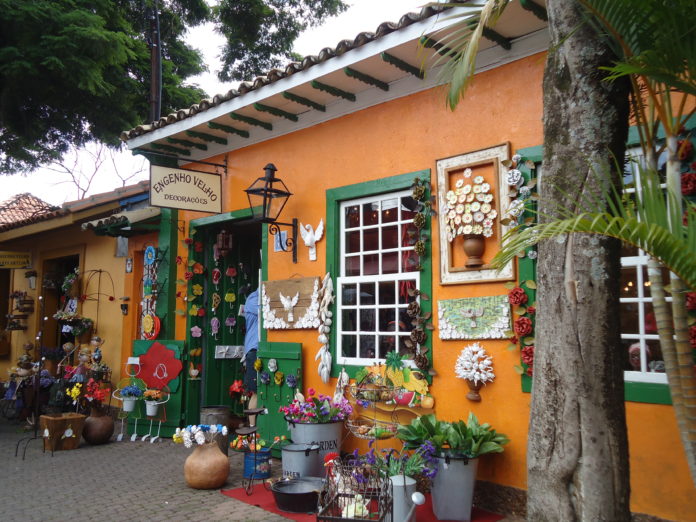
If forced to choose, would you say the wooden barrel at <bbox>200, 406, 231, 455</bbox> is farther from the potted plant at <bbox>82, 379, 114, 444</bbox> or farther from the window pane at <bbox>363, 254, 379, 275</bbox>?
the window pane at <bbox>363, 254, 379, 275</bbox>

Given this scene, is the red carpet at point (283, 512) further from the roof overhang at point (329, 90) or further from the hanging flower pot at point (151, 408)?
the roof overhang at point (329, 90)

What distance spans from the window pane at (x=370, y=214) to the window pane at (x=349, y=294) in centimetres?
73

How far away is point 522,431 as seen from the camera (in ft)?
15.7

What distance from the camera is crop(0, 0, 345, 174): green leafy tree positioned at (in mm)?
10055

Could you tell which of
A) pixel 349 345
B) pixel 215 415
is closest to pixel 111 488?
pixel 215 415

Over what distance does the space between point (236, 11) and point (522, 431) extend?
14322 millimetres

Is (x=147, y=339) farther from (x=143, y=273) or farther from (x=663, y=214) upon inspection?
(x=663, y=214)

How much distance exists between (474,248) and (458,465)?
1.85m

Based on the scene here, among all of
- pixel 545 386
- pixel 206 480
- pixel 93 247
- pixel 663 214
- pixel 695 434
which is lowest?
pixel 206 480

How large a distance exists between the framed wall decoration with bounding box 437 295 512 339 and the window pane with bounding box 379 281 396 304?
68cm

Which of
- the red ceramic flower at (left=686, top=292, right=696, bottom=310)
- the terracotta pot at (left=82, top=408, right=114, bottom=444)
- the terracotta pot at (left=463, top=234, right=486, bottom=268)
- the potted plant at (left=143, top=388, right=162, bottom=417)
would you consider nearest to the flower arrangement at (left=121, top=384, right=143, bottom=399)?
the potted plant at (left=143, top=388, right=162, bottom=417)

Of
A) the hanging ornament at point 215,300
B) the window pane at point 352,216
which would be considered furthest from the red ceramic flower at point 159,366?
the window pane at point 352,216

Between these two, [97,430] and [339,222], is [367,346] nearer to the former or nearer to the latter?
[339,222]

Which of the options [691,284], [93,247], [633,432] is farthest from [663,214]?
[93,247]
